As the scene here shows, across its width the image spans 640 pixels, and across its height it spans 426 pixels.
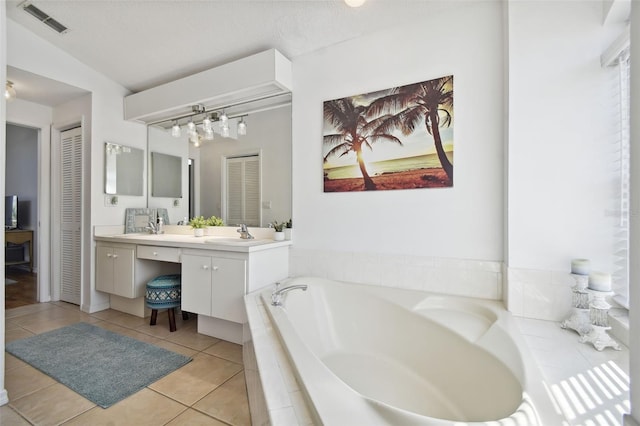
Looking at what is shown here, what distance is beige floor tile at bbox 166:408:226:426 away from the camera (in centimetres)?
146

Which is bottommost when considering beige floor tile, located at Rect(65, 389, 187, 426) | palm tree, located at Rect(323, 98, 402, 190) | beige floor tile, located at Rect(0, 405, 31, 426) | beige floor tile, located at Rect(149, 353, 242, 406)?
beige floor tile, located at Rect(0, 405, 31, 426)

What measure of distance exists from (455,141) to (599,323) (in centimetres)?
126

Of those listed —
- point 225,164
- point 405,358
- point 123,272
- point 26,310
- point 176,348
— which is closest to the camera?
point 405,358

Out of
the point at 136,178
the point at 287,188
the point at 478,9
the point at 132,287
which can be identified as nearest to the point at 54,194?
the point at 136,178

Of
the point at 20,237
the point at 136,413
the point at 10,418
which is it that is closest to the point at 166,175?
the point at 10,418

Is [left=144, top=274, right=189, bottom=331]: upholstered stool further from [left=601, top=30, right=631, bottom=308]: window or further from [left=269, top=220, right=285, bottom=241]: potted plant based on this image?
[left=601, top=30, right=631, bottom=308]: window

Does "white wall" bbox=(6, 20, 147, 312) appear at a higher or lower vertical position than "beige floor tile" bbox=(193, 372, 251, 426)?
higher

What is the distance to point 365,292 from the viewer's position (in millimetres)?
2086

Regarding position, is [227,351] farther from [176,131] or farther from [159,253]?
[176,131]

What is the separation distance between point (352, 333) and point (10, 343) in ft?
8.90

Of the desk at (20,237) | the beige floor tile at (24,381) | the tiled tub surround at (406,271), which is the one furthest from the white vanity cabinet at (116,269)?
the desk at (20,237)

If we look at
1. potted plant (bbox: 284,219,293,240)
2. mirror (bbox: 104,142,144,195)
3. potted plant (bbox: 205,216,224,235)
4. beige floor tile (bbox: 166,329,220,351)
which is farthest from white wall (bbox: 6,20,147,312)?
potted plant (bbox: 284,219,293,240)

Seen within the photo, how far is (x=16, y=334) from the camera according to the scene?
2494mm

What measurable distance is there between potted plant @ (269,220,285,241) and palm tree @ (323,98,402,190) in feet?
2.38
